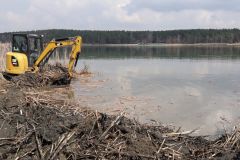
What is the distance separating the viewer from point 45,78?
→ 1922 centimetres

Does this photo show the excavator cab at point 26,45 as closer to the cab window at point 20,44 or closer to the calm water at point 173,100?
the cab window at point 20,44

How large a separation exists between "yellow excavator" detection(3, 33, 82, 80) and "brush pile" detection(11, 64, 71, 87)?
36cm

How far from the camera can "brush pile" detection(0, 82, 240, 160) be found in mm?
7371

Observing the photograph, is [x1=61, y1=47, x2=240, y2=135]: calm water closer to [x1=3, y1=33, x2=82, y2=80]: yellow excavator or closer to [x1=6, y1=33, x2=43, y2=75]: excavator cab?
[x1=3, y1=33, x2=82, y2=80]: yellow excavator

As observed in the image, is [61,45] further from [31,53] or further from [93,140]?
[93,140]

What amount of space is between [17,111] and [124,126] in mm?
2435

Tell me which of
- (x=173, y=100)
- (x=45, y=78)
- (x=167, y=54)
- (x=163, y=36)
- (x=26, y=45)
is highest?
(x=26, y=45)

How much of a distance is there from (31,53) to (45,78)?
155cm

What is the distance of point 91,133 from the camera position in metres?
8.06

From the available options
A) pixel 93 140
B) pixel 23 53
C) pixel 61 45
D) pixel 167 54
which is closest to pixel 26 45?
pixel 23 53

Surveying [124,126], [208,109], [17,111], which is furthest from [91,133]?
[208,109]

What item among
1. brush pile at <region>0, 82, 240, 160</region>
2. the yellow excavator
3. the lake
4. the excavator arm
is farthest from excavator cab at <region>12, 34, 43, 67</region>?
brush pile at <region>0, 82, 240, 160</region>

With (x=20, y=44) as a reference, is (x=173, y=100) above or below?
below

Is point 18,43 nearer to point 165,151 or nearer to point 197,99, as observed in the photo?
point 197,99
